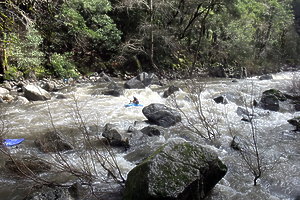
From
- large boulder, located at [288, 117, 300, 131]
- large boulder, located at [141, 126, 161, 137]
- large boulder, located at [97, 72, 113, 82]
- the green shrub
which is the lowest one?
large boulder, located at [288, 117, 300, 131]

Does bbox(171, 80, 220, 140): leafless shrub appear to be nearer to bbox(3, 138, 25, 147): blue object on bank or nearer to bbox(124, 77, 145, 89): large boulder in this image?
bbox(3, 138, 25, 147): blue object on bank

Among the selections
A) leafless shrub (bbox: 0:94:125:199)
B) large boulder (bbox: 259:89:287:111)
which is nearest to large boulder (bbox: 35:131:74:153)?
leafless shrub (bbox: 0:94:125:199)

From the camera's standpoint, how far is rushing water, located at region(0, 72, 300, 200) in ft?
10.9

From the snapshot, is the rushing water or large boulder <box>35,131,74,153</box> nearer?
the rushing water

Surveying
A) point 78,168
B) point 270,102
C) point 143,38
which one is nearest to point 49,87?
point 143,38

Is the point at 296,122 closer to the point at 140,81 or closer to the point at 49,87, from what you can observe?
the point at 140,81

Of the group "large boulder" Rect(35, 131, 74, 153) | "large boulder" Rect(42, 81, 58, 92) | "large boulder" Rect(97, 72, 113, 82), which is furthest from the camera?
"large boulder" Rect(97, 72, 113, 82)

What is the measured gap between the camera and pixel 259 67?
1888 cm

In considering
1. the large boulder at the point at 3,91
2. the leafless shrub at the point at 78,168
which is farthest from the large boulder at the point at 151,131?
the large boulder at the point at 3,91

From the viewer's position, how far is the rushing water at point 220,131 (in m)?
3.33

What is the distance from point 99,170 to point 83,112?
3.36 metres

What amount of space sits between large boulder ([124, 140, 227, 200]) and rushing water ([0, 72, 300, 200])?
0.40 metres

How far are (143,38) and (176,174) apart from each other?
11.2m

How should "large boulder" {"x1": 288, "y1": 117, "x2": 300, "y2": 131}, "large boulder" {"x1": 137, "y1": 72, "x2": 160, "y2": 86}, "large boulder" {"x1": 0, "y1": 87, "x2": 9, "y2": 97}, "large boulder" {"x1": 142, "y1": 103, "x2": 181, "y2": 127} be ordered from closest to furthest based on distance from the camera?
"large boulder" {"x1": 288, "y1": 117, "x2": 300, "y2": 131}
"large boulder" {"x1": 142, "y1": 103, "x2": 181, "y2": 127}
"large boulder" {"x1": 0, "y1": 87, "x2": 9, "y2": 97}
"large boulder" {"x1": 137, "y1": 72, "x2": 160, "y2": 86}
